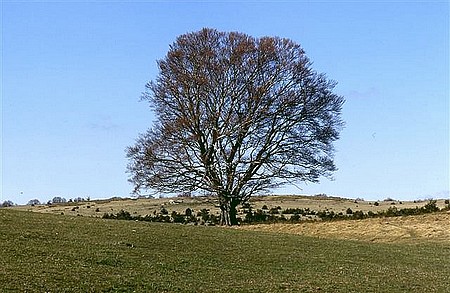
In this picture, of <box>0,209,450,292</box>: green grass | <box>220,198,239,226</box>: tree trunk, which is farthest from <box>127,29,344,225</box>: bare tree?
<box>0,209,450,292</box>: green grass

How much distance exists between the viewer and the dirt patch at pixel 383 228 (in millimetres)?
34891

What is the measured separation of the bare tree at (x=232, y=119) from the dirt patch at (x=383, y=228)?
5.61m

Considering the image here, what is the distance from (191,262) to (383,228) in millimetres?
18764

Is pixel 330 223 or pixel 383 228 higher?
pixel 330 223

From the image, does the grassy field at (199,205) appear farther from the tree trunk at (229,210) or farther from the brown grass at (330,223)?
the tree trunk at (229,210)

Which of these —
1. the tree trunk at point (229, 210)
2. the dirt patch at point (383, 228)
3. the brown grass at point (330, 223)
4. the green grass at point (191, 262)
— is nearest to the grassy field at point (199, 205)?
the brown grass at point (330, 223)

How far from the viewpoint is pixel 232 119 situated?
4512cm

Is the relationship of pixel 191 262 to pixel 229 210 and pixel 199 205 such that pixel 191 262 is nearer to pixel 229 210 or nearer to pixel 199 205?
pixel 229 210

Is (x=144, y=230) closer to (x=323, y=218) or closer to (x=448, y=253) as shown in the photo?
(x=448, y=253)

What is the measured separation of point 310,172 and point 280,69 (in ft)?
22.5

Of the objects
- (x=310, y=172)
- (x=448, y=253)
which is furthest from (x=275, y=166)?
(x=448, y=253)

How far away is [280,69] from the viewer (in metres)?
45.3

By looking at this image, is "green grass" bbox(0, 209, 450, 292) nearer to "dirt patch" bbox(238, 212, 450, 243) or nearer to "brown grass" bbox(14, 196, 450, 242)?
"dirt patch" bbox(238, 212, 450, 243)

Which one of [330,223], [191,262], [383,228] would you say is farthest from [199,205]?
[191,262]
